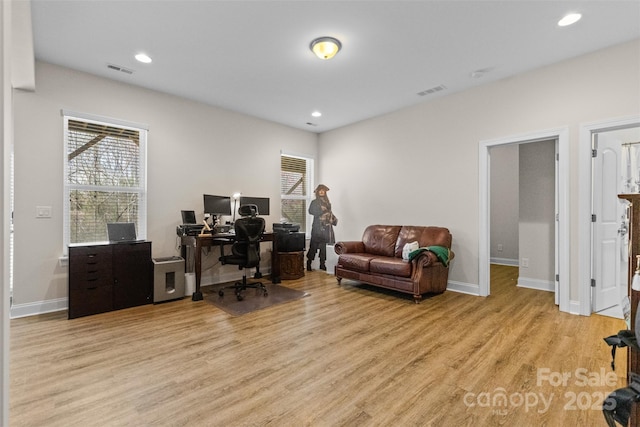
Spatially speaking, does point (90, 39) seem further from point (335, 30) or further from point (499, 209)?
point (499, 209)

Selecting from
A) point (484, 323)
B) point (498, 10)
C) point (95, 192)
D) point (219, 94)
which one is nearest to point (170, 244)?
point (95, 192)

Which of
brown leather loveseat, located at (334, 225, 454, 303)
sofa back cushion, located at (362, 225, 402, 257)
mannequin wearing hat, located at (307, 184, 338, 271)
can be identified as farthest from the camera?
mannequin wearing hat, located at (307, 184, 338, 271)

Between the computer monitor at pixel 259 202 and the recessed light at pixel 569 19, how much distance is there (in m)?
4.31

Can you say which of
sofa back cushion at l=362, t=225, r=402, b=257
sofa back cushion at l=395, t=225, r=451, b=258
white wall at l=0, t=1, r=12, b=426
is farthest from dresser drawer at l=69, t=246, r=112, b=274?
sofa back cushion at l=395, t=225, r=451, b=258

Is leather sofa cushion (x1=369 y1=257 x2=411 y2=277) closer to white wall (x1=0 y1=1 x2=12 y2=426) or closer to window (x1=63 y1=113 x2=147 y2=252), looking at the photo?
window (x1=63 y1=113 x2=147 y2=252)

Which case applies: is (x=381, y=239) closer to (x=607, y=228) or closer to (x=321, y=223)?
(x=321, y=223)

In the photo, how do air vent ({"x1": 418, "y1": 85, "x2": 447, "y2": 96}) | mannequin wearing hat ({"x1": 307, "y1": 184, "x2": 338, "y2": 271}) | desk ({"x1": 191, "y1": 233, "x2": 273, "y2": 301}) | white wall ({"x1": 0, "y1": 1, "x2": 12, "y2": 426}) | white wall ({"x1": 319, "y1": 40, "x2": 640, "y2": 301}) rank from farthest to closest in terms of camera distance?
mannequin wearing hat ({"x1": 307, "y1": 184, "x2": 338, "y2": 271}) → air vent ({"x1": 418, "y1": 85, "x2": 447, "y2": 96}) → desk ({"x1": 191, "y1": 233, "x2": 273, "y2": 301}) → white wall ({"x1": 319, "y1": 40, "x2": 640, "y2": 301}) → white wall ({"x1": 0, "y1": 1, "x2": 12, "y2": 426})

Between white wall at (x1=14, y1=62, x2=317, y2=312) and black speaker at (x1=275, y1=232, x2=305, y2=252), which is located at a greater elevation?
white wall at (x1=14, y1=62, x2=317, y2=312)

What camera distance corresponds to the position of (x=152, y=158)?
13.7 feet

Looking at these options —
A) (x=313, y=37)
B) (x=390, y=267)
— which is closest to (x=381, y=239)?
(x=390, y=267)

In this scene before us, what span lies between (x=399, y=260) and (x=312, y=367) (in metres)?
2.29

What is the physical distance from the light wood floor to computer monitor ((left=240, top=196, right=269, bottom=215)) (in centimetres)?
199

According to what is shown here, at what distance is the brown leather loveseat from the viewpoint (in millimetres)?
3793

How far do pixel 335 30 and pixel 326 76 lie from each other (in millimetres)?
953
